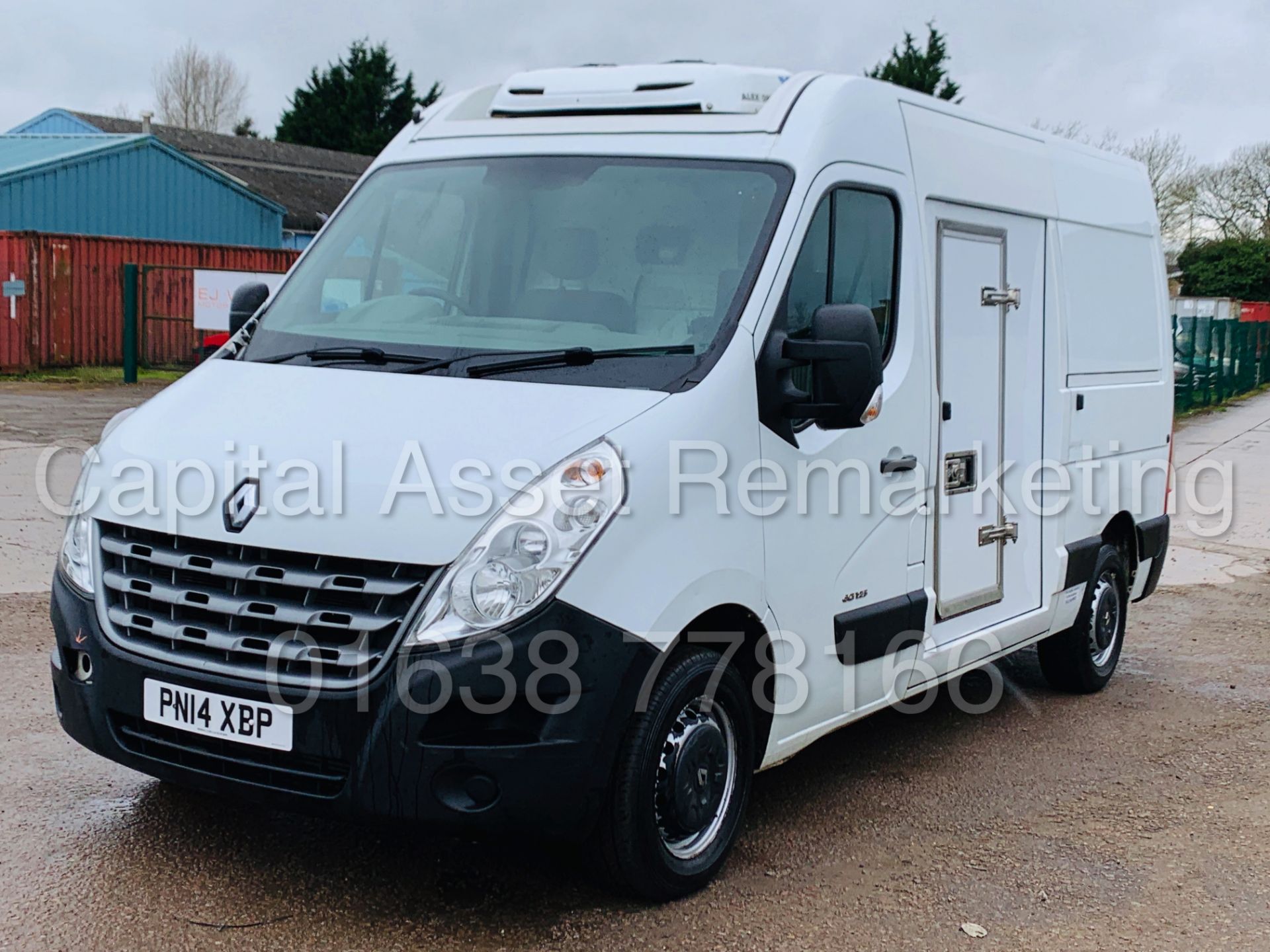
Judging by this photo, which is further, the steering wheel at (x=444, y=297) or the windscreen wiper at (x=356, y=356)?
the steering wheel at (x=444, y=297)

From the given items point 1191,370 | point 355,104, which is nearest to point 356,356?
point 1191,370

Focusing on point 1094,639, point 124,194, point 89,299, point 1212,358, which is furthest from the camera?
point 124,194

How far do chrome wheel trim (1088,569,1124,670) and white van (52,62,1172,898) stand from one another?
1173mm

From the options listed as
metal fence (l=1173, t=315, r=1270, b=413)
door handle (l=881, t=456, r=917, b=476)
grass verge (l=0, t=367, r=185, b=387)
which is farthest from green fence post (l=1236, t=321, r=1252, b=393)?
door handle (l=881, t=456, r=917, b=476)

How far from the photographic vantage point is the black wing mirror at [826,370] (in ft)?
14.1

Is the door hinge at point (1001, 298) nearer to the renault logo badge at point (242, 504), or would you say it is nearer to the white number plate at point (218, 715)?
the renault logo badge at point (242, 504)

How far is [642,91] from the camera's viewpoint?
16.4 feet

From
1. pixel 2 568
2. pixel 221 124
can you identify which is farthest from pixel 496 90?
pixel 221 124

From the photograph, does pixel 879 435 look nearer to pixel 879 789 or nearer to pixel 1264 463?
pixel 879 789

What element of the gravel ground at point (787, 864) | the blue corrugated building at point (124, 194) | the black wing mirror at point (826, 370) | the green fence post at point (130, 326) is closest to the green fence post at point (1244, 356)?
the green fence post at point (130, 326)

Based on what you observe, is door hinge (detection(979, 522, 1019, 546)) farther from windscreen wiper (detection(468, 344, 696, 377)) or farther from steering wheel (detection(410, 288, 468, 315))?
steering wheel (detection(410, 288, 468, 315))

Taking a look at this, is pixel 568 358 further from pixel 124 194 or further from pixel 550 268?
pixel 124 194

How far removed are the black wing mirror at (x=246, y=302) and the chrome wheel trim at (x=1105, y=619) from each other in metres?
3.93

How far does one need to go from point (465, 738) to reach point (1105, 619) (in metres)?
4.36
